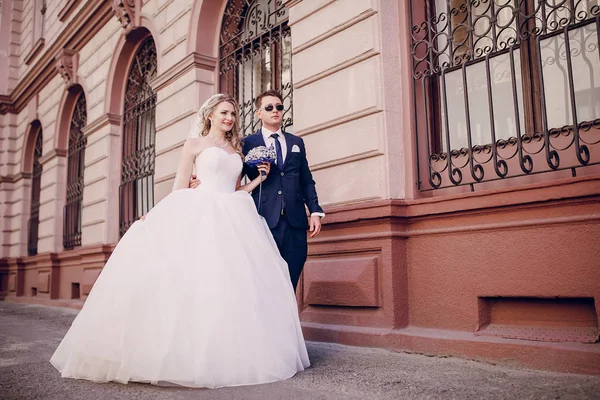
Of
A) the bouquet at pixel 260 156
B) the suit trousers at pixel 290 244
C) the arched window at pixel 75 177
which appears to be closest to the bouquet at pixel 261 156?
the bouquet at pixel 260 156

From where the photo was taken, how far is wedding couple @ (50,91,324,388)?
3.28m

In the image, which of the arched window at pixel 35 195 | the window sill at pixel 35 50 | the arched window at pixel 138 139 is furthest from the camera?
the arched window at pixel 35 195

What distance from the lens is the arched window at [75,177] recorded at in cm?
1202

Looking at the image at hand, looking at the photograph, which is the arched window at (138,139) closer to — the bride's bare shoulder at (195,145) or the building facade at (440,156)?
the building facade at (440,156)

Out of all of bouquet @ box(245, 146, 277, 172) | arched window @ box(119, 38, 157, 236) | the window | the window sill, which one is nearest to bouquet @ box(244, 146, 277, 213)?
bouquet @ box(245, 146, 277, 172)

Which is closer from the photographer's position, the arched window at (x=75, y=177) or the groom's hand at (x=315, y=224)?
the groom's hand at (x=315, y=224)

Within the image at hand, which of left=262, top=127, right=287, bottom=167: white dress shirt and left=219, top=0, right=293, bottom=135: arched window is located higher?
left=219, top=0, right=293, bottom=135: arched window

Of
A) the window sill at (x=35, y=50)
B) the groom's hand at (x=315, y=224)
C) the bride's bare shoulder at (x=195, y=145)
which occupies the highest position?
the window sill at (x=35, y=50)

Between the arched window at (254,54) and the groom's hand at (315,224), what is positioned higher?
the arched window at (254,54)

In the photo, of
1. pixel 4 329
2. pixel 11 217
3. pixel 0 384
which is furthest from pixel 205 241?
pixel 11 217

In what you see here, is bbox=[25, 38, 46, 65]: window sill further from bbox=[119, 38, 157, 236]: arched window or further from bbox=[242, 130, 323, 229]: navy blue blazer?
bbox=[242, 130, 323, 229]: navy blue blazer

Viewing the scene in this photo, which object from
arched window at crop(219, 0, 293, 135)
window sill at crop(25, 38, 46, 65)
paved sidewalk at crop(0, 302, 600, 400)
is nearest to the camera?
paved sidewalk at crop(0, 302, 600, 400)

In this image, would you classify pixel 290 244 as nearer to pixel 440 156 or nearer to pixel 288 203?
pixel 288 203

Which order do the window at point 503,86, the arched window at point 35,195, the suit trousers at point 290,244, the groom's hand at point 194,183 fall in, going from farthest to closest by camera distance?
1. the arched window at point 35,195
2. the suit trousers at point 290,244
3. the groom's hand at point 194,183
4. the window at point 503,86
